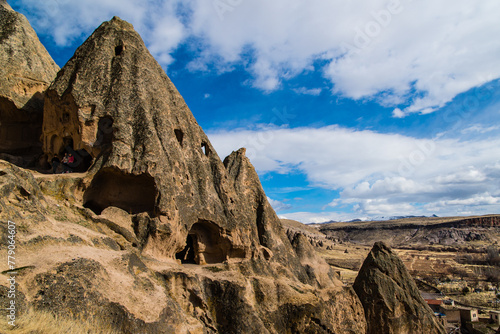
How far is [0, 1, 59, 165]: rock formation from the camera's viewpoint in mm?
18386

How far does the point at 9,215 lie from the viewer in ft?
25.1

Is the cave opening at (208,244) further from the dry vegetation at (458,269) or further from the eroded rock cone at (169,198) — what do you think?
the dry vegetation at (458,269)

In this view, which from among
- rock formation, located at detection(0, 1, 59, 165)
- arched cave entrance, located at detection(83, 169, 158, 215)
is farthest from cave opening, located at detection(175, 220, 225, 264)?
rock formation, located at detection(0, 1, 59, 165)

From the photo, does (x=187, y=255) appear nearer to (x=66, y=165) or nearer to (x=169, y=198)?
(x=169, y=198)

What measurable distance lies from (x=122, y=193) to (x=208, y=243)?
4370 millimetres

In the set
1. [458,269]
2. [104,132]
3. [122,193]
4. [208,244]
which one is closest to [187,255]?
[208,244]

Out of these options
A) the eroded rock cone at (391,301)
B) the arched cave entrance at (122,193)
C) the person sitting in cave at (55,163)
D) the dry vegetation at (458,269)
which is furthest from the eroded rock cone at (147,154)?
the dry vegetation at (458,269)

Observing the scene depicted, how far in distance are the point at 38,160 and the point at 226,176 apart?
1004 centimetres

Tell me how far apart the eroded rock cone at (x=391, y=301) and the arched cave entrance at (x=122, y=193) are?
1138 cm

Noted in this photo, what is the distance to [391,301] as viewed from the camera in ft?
54.7

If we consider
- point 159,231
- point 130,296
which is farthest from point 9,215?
point 159,231

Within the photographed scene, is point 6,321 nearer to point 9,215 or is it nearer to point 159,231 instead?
point 9,215

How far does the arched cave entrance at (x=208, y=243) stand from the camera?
15.3 m

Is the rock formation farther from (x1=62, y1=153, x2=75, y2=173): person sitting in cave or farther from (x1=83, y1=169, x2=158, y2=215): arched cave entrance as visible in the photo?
(x1=83, y1=169, x2=158, y2=215): arched cave entrance
